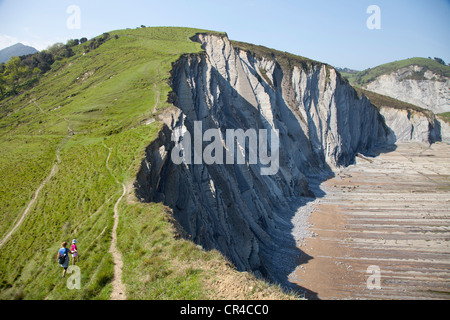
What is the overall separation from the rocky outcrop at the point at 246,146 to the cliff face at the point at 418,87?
49.9 metres

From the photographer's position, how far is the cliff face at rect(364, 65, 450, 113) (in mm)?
111625

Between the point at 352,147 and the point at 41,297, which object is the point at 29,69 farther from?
the point at 352,147

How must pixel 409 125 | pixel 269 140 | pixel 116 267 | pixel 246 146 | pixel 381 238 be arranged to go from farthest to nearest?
pixel 409 125
pixel 269 140
pixel 246 146
pixel 381 238
pixel 116 267

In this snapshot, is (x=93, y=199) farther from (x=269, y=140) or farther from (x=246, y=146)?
(x=269, y=140)

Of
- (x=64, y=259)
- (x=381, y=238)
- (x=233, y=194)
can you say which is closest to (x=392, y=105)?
(x=381, y=238)

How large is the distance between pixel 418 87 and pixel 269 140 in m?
109

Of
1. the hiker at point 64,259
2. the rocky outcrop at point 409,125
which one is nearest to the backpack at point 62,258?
the hiker at point 64,259

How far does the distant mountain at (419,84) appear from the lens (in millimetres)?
112000

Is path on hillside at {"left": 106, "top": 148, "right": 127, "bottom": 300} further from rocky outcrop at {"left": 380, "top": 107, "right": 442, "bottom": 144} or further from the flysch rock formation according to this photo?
rocky outcrop at {"left": 380, "top": 107, "right": 442, "bottom": 144}

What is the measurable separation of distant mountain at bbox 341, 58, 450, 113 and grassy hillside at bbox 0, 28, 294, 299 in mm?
118388

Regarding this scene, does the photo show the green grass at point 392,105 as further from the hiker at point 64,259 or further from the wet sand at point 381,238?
the hiker at point 64,259

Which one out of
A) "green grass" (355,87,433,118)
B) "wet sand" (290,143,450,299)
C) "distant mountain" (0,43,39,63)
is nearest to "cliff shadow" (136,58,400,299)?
"wet sand" (290,143,450,299)

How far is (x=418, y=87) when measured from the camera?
11775 cm
